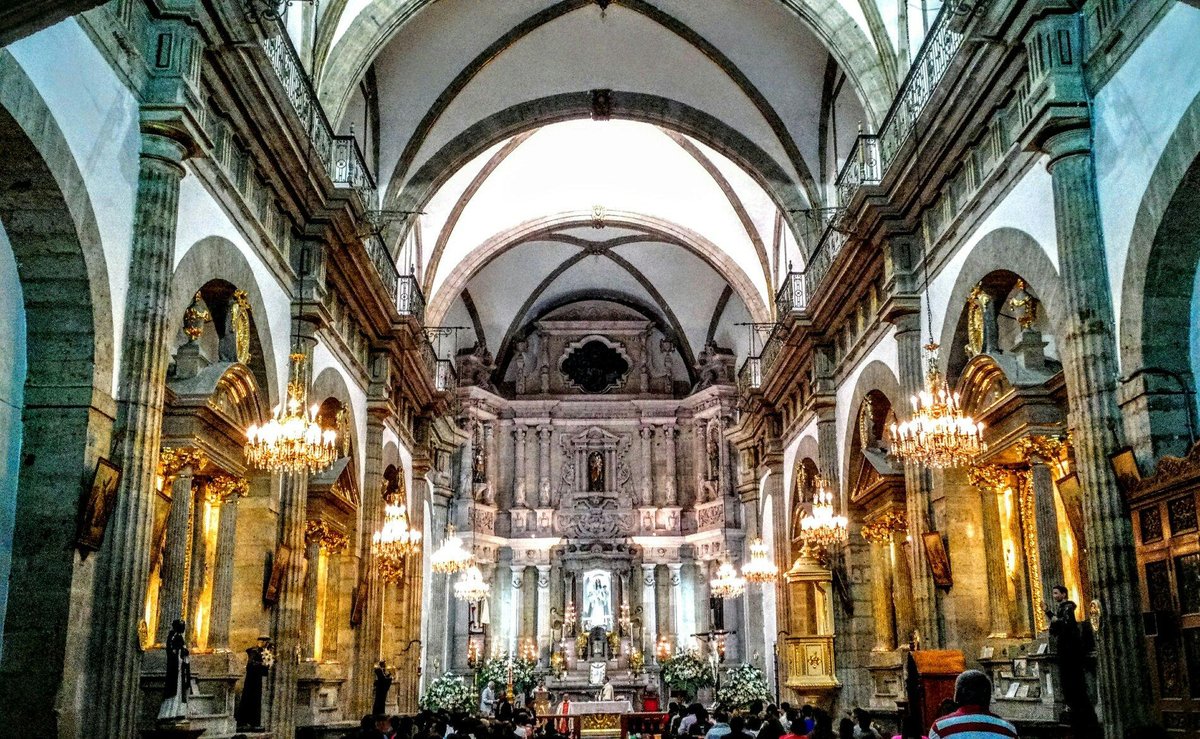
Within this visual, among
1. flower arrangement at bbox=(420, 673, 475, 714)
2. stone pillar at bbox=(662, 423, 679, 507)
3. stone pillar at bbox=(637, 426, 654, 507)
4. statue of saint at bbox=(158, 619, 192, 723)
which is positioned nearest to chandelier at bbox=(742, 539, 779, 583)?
flower arrangement at bbox=(420, 673, 475, 714)

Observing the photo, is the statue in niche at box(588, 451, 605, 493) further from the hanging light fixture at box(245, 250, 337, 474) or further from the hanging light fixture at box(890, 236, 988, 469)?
the hanging light fixture at box(890, 236, 988, 469)

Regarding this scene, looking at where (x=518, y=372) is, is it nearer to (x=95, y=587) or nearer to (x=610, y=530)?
(x=610, y=530)

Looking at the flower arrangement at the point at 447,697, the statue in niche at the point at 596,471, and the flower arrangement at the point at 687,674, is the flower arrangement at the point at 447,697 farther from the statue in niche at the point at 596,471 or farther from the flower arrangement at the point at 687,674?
the statue in niche at the point at 596,471

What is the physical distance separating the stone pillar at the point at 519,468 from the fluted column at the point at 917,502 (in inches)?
805

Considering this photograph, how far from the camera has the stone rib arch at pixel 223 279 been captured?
10547 mm

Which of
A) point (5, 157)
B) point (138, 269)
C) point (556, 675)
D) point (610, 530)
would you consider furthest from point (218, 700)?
point (610, 530)

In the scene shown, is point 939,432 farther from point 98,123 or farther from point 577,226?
point 577,226

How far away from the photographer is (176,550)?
38.9 feet

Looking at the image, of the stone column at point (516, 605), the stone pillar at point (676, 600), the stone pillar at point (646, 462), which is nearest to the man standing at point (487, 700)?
the stone column at point (516, 605)

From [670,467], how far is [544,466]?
385cm

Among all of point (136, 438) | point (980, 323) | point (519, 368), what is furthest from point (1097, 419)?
point (519, 368)

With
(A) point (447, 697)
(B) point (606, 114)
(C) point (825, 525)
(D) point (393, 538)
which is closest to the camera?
(C) point (825, 525)

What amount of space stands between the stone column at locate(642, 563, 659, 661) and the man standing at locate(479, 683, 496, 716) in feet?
20.8

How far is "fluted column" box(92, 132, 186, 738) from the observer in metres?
8.62
